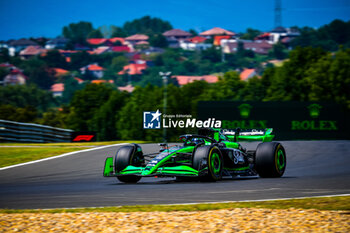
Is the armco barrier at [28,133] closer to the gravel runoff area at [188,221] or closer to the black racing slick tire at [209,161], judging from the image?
the black racing slick tire at [209,161]

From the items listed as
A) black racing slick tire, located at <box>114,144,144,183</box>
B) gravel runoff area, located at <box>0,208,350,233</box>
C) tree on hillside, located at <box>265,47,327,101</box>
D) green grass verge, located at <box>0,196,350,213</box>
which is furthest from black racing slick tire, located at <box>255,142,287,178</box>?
tree on hillside, located at <box>265,47,327,101</box>

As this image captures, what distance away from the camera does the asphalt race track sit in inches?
444

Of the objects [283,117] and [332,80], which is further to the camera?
[332,80]

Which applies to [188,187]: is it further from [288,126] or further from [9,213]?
[288,126]

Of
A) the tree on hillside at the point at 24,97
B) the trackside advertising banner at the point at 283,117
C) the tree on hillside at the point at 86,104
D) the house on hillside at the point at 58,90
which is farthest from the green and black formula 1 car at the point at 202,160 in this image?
the house on hillside at the point at 58,90

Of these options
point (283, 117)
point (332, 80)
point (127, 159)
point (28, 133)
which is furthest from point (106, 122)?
point (127, 159)

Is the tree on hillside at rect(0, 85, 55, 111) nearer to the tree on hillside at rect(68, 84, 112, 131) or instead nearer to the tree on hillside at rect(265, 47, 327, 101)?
the tree on hillside at rect(68, 84, 112, 131)

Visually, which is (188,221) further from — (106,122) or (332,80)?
(106,122)

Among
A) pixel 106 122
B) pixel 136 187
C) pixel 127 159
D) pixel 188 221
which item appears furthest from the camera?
pixel 106 122

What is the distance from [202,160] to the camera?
13.6 metres

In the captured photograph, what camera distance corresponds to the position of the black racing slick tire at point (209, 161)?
13703 mm

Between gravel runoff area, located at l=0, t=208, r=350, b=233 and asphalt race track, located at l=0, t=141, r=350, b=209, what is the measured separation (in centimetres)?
147

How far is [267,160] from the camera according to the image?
15.5 meters

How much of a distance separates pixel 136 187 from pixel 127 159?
1.22 metres
